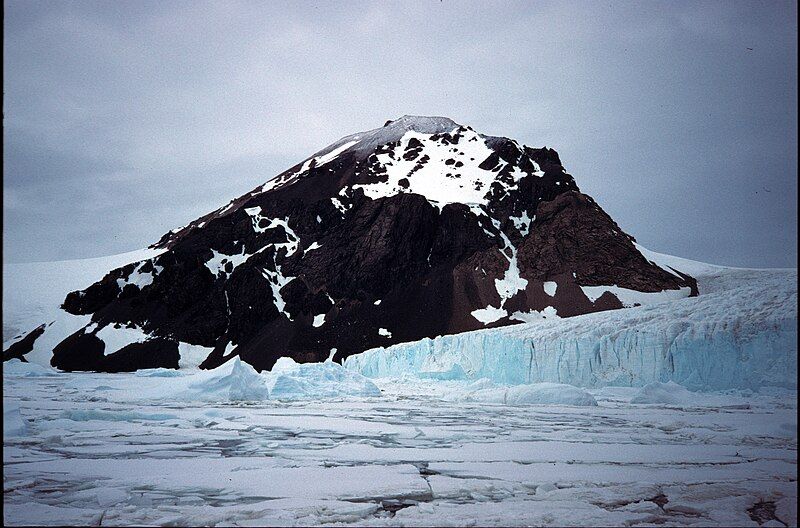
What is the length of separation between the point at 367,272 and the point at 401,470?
62385mm

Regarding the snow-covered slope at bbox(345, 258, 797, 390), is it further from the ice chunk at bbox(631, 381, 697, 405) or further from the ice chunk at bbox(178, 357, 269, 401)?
the ice chunk at bbox(178, 357, 269, 401)

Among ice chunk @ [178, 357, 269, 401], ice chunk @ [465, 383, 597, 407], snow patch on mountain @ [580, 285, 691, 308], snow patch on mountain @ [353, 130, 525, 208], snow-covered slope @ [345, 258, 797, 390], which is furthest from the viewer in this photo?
snow patch on mountain @ [353, 130, 525, 208]

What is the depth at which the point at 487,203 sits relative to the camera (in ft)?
256

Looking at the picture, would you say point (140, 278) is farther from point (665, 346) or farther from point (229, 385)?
point (665, 346)

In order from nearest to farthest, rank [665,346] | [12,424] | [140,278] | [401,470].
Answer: [401,470] → [12,424] → [665,346] → [140,278]

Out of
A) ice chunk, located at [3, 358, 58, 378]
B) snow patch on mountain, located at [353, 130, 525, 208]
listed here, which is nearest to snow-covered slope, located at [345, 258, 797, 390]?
ice chunk, located at [3, 358, 58, 378]

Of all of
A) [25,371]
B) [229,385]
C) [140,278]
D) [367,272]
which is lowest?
[25,371]

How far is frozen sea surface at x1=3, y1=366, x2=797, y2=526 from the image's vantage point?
4824 mm

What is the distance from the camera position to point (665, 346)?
19.6 meters

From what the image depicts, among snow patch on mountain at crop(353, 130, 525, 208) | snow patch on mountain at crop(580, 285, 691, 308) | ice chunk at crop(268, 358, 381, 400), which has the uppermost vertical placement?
snow patch on mountain at crop(353, 130, 525, 208)

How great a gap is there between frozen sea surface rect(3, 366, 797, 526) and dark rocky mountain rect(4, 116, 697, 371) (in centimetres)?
4732

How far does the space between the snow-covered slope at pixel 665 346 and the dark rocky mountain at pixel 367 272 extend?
31.8 meters

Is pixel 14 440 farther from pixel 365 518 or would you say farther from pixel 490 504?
pixel 490 504

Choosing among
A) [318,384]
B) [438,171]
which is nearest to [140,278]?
[438,171]
